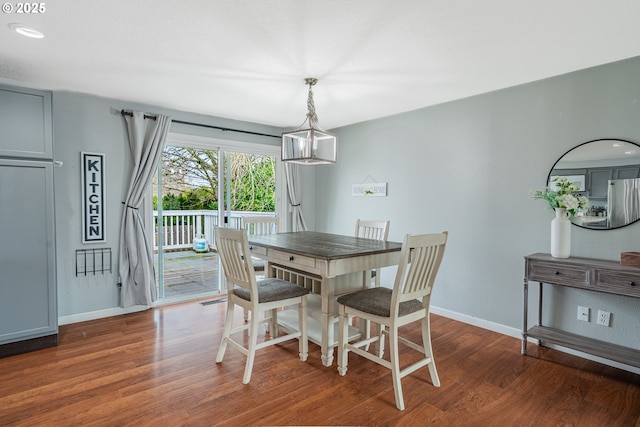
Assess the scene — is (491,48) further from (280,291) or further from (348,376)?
(348,376)

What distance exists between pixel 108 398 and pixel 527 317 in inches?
131

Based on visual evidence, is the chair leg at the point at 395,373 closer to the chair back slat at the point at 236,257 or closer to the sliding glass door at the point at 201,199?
the chair back slat at the point at 236,257

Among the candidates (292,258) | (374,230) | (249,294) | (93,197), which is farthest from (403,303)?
(93,197)

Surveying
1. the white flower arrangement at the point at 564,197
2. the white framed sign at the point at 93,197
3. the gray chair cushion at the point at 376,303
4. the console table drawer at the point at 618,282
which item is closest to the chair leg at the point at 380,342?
the gray chair cushion at the point at 376,303

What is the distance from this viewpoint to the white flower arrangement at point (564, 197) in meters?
2.60

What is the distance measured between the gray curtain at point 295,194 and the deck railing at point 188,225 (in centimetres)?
59

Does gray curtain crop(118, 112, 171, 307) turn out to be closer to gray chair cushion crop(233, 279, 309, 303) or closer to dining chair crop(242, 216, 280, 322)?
dining chair crop(242, 216, 280, 322)

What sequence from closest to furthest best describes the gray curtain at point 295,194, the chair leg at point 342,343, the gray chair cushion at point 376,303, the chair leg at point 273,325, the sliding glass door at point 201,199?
the gray chair cushion at point 376,303
the chair leg at point 342,343
the chair leg at point 273,325
the sliding glass door at point 201,199
the gray curtain at point 295,194

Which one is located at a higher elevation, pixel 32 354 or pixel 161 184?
pixel 161 184

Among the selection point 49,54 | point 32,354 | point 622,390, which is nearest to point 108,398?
point 32,354

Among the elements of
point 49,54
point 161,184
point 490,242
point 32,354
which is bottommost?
point 32,354

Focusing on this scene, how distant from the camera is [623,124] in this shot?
8.38 feet

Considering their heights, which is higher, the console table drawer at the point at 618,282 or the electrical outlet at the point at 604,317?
the console table drawer at the point at 618,282

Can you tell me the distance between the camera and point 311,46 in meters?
2.32
